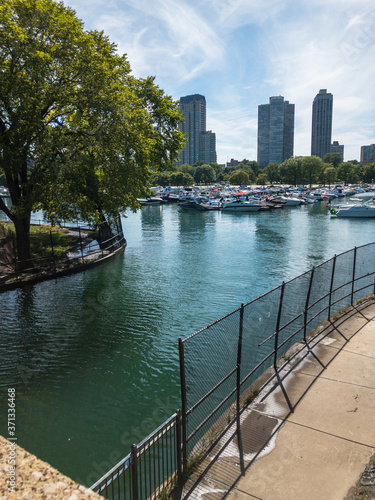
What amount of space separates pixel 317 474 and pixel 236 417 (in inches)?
63.5

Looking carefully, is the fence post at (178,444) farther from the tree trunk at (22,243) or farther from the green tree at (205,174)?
the green tree at (205,174)

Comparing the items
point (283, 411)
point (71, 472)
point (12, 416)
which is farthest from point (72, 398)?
point (283, 411)

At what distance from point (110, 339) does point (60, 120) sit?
14877 millimetres

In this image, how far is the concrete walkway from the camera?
502 cm

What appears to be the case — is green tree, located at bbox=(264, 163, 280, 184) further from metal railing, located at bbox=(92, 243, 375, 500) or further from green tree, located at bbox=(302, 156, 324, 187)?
metal railing, located at bbox=(92, 243, 375, 500)

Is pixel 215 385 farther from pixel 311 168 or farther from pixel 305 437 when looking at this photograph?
pixel 311 168

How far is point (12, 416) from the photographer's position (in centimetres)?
834

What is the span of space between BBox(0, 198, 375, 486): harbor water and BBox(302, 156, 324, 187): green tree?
422 feet

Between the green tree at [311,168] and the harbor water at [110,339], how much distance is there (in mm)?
128645

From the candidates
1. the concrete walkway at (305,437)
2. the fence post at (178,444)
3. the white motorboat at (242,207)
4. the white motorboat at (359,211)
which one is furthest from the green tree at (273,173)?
the fence post at (178,444)

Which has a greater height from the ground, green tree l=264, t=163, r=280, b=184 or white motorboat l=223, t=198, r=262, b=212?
green tree l=264, t=163, r=280, b=184

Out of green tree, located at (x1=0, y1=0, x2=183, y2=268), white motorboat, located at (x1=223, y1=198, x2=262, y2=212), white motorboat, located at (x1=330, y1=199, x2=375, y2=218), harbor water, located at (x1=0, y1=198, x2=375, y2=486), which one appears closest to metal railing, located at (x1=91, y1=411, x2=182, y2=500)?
harbor water, located at (x1=0, y1=198, x2=375, y2=486)

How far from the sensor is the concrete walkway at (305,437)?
5.02 meters

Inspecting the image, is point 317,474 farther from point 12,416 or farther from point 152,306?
point 152,306
